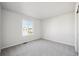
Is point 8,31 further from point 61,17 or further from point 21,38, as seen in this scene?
point 61,17

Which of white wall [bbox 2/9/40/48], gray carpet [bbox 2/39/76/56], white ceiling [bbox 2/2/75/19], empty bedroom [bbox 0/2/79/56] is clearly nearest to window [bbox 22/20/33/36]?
empty bedroom [bbox 0/2/79/56]

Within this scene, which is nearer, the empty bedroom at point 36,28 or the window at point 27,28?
the empty bedroom at point 36,28

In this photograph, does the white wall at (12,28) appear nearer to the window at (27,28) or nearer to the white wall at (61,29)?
the window at (27,28)

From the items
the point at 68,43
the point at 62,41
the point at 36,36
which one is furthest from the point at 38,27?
the point at 68,43

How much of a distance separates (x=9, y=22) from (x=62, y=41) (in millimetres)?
4198

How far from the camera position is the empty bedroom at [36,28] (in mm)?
2648

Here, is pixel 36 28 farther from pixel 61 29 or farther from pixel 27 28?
pixel 61 29

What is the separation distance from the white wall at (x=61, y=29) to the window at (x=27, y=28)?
1.71 meters

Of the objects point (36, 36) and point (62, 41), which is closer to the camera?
point (62, 41)

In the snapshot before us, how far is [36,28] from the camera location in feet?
18.7

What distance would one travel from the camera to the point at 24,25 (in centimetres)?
443

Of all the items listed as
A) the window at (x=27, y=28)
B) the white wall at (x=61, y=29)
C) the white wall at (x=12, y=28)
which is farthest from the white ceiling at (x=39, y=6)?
the window at (x=27, y=28)

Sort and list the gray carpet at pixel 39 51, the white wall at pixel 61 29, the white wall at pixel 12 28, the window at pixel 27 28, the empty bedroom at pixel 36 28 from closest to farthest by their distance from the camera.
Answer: the gray carpet at pixel 39 51, the empty bedroom at pixel 36 28, the white wall at pixel 12 28, the white wall at pixel 61 29, the window at pixel 27 28

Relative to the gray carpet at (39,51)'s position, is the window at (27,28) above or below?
above
